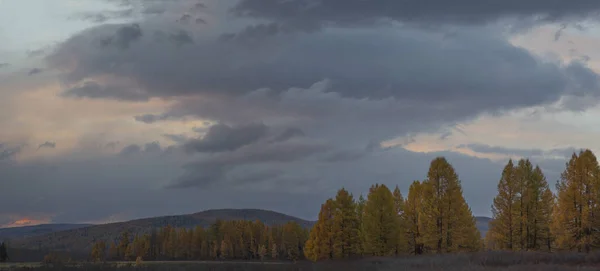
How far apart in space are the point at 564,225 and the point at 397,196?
27.7m

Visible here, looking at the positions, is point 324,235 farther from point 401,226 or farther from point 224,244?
point 224,244

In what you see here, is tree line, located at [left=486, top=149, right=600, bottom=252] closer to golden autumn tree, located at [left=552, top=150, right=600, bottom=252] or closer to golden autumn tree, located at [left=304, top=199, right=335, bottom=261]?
golden autumn tree, located at [left=552, top=150, right=600, bottom=252]

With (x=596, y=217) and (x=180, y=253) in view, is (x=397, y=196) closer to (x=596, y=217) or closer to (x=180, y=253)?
(x=596, y=217)

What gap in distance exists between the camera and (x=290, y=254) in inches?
5148

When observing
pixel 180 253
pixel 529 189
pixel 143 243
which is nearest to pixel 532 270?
pixel 529 189

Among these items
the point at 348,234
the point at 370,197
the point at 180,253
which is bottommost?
the point at 180,253

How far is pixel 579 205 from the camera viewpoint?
193ft

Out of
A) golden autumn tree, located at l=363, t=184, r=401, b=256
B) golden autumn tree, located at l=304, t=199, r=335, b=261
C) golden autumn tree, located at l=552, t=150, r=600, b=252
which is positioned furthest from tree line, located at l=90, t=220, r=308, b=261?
golden autumn tree, located at l=552, t=150, r=600, b=252

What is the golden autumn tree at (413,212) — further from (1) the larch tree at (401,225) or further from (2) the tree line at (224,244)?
(2) the tree line at (224,244)

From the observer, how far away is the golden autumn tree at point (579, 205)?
57781mm

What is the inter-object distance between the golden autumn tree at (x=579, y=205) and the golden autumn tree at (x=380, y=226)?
18153 millimetres

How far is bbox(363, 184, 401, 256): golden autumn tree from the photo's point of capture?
212 ft

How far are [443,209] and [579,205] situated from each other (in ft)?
48.8

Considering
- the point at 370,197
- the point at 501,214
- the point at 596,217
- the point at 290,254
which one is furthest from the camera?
the point at 290,254
